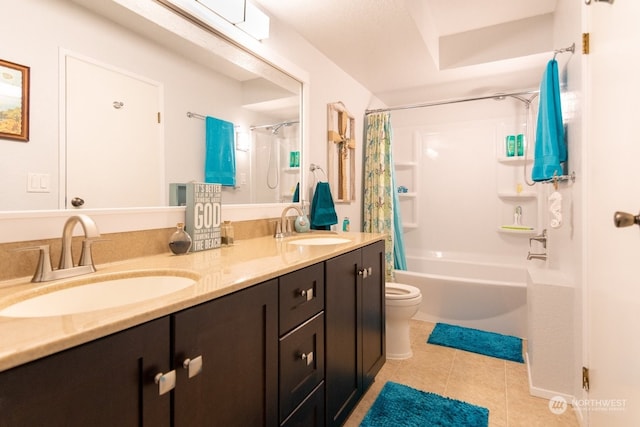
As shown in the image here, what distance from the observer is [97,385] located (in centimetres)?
59

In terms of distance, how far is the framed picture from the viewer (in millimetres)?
918

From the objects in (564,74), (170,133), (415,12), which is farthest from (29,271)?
(564,74)

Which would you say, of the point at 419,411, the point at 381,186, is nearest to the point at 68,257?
the point at 419,411

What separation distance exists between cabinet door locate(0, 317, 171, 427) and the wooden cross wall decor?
2034 mm

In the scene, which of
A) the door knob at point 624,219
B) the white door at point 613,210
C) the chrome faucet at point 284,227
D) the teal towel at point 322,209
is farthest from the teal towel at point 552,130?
the chrome faucet at point 284,227

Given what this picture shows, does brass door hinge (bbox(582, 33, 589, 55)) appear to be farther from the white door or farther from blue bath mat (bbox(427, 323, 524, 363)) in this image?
blue bath mat (bbox(427, 323, 524, 363))

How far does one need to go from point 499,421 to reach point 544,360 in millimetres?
457

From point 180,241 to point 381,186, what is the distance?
2.14 m

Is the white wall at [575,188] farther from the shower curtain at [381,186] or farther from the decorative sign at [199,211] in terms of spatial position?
the decorative sign at [199,211]

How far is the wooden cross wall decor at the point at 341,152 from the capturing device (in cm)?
257

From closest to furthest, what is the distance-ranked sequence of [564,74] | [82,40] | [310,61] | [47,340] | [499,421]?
[47,340] → [82,40] → [499,421] → [564,74] → [310,61]

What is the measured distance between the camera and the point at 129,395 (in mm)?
633

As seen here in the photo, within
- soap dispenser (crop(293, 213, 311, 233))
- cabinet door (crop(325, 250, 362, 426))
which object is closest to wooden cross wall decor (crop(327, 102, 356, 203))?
soap dispenser (crop(293, 213, 311, 233))

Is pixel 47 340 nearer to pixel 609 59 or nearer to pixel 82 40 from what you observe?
pixel 82 40
